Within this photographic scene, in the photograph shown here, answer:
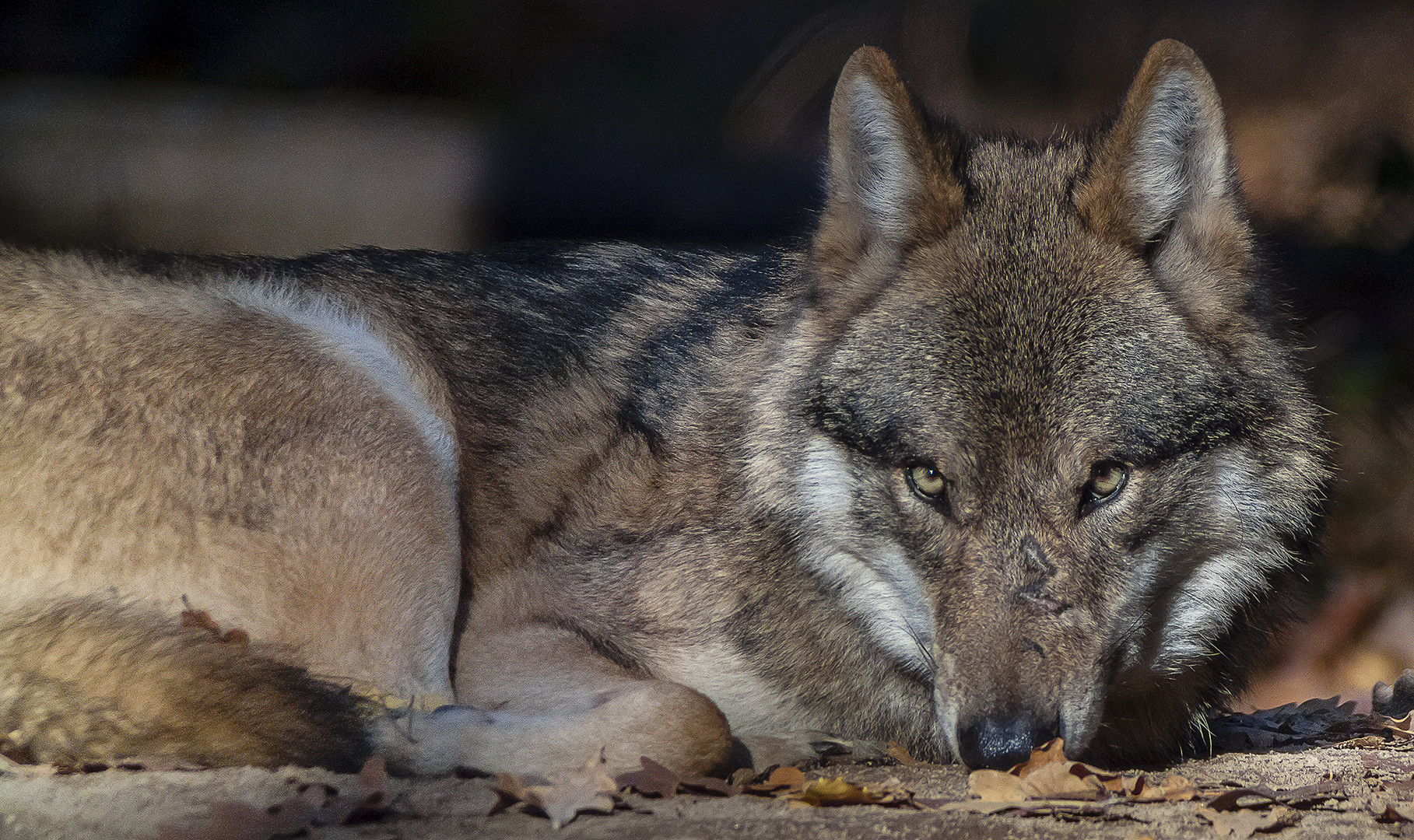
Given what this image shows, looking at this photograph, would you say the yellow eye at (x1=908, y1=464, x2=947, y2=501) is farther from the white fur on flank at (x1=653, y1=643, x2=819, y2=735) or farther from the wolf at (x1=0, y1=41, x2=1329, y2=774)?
the white fur on flank at (x1=653, y1=643, x2=819, y2=735)

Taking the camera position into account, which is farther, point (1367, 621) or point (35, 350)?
point (1367, 621)

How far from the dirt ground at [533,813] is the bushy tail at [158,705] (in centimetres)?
7

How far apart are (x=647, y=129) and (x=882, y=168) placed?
4.95m

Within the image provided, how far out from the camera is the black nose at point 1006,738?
7.88 feet

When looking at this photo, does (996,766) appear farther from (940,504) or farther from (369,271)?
(369,271)

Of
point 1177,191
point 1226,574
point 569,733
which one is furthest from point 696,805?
point 1177,191

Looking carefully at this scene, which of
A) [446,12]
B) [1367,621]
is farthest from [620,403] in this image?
[446,12]

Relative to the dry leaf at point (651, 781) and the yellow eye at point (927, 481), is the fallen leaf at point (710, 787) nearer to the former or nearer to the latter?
the dry leaf at point (651, 781)

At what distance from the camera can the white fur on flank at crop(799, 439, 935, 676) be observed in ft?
9.66

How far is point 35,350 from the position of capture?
300cm

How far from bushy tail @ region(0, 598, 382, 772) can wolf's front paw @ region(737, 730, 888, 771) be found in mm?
1043

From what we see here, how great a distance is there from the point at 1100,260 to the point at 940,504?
30.9 inches

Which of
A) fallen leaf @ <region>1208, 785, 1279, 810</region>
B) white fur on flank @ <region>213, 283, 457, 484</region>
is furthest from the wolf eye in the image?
white fur on flank @ <region>213, 283, 457, 484</region>

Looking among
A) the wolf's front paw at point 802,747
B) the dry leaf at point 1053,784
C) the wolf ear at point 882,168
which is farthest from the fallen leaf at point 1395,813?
the wolf ear at point 882,168
